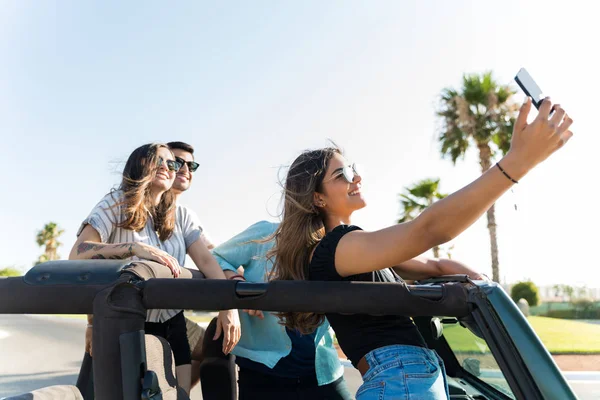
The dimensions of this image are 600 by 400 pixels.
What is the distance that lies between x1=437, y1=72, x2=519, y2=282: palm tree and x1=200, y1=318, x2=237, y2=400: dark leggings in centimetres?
1875

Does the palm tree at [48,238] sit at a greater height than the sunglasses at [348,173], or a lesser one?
greater

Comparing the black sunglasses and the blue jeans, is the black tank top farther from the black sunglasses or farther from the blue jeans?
the black sunglasses

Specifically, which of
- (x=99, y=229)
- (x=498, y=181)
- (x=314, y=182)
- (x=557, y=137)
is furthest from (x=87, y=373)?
(x=557, y=137)

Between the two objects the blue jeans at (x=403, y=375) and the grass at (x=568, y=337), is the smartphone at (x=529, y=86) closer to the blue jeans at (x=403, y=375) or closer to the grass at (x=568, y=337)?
the blue jeans at (x=403, y=375)

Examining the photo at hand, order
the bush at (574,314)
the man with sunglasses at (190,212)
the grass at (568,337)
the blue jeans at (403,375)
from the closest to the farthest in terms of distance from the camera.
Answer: the blue jeans at (403,375), the man with sunglasses at (190,212), the grass at (568,337), the bush at (574,314)

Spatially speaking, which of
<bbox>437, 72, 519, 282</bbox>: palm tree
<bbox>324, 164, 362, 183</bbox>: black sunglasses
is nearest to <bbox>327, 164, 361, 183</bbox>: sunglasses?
<bbox>324, 164, 362, 183</bbox>: black sunglasses

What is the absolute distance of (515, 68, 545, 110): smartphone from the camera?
136 centimetres

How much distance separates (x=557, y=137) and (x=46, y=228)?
49.9 m

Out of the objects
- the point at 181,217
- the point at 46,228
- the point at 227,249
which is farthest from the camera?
the point at 46,228

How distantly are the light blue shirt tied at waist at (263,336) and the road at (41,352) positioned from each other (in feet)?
1.00

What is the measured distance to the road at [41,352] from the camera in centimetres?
216

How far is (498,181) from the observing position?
53.4 inches

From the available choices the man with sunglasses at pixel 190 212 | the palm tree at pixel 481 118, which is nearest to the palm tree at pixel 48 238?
the palm tree at pixel 481 118

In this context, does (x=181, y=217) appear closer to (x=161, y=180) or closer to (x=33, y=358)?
(x=161, y=180)
